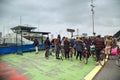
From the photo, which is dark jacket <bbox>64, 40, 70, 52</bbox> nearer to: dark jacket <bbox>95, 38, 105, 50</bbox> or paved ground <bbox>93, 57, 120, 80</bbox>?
dark jacket <bbox>95, 38, 105, 50</bbox>

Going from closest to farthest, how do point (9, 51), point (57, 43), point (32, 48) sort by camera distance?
point (57, 43)
point (9, 51)
point (32, 48)

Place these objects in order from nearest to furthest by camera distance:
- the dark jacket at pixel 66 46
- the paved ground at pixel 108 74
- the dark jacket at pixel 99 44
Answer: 1. the paved ground at pixel 108 74
2. the dark jacket at pixel 99 44
3. the dark jacket at pixel 66 46

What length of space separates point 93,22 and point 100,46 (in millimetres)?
28391

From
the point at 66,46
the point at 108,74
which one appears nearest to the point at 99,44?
the point at 66,46

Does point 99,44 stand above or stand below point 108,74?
above

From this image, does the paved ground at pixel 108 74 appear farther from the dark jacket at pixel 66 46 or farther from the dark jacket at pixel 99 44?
the dark jacket at pixel 66 46

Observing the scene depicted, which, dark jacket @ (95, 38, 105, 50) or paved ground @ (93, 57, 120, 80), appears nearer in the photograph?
paved ground @ (93, 57, 120, 80)

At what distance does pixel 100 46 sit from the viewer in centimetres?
1434

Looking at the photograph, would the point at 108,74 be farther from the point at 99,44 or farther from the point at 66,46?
the point at 66,46

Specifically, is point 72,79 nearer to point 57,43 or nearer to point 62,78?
point 62,78

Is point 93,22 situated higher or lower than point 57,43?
higher

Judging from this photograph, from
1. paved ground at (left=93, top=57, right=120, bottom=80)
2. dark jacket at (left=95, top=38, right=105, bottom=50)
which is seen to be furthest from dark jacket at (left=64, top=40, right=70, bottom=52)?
paved ground at (left=93, top=57, right=120, bottom=80)

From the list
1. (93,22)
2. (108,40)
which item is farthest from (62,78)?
(93,22)

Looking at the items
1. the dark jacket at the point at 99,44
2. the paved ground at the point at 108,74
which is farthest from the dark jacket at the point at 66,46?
the paved ground at the point at 108,74
